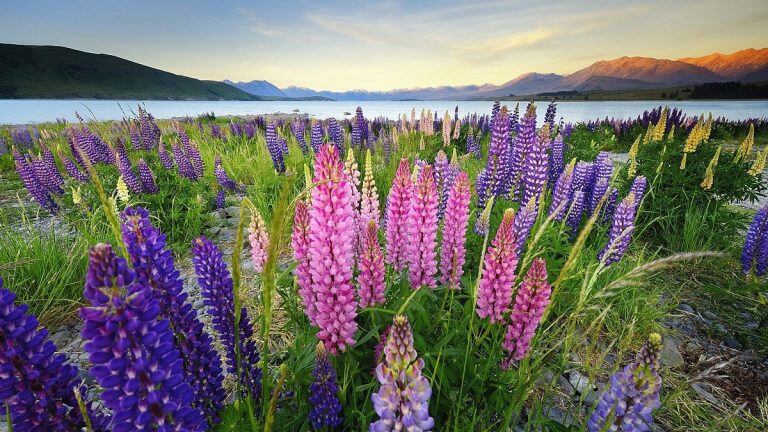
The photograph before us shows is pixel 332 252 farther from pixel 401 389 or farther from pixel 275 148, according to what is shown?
pixel 275 148

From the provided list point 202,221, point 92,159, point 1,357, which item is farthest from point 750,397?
point 92,159

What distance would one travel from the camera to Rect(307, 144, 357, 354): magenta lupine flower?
2.12 m

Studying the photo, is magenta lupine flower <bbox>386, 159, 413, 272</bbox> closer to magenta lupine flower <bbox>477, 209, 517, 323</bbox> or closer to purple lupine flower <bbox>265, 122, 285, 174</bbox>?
magenta lupine flower <bbox>477, 209, 517, 323</bbox>

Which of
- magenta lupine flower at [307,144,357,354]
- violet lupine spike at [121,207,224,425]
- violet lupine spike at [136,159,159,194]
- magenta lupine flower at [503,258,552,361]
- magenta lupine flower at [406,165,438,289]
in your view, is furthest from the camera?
violet lupine spike at [136,159,159,194]

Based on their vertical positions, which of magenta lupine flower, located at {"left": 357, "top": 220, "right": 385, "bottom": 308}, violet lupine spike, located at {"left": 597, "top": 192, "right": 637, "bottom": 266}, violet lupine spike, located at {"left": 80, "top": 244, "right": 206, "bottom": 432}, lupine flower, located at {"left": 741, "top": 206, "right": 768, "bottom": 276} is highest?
violet lupine spike, located at {"left": 80, "top": 244, "right": 206, "bottom": 432}

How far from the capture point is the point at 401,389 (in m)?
1.33

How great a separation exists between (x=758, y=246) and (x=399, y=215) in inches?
204

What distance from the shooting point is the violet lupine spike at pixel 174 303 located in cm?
165

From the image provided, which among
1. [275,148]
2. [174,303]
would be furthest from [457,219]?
[275,148]

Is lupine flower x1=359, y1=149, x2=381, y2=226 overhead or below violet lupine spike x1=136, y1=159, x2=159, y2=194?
overhead

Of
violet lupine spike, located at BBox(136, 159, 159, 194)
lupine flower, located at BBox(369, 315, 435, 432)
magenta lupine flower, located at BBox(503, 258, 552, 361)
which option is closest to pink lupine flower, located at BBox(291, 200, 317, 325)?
→ lupine flower, located at BBox(369, 315, 435, 432)

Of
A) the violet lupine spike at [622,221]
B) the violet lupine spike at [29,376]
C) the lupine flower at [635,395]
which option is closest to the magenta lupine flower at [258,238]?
the violet lupine spike at [29,376]

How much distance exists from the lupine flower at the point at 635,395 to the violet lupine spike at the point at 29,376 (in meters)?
2.25

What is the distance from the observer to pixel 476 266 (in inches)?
158
